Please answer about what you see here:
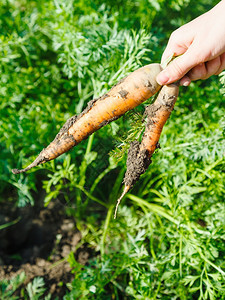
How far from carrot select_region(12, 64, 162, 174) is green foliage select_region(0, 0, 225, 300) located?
0.11 m

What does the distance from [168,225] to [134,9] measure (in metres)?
1.96

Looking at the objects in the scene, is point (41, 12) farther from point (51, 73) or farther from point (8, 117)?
point (8, 117)

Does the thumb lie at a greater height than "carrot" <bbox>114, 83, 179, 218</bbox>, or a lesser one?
greater

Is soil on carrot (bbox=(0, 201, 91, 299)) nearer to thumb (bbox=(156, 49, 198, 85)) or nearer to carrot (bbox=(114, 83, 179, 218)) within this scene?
carrot (bbox=(114, 83, 179, 218))

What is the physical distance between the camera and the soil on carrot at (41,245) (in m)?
1.90

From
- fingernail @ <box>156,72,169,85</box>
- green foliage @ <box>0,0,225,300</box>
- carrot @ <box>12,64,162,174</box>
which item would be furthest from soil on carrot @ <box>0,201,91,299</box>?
fingernail @ <box>156,72,169,85</box>

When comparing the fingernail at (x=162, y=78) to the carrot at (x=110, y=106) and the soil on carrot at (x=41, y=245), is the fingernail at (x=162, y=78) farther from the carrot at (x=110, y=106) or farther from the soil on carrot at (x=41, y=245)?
the soil on carrot at (x=41, y=245)

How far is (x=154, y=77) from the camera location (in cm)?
134

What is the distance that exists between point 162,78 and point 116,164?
678 mm

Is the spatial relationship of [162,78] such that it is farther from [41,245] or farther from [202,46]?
[41,245]

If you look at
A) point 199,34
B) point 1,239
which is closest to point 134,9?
point 199,34

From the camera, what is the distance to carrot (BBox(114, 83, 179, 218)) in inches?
52.3

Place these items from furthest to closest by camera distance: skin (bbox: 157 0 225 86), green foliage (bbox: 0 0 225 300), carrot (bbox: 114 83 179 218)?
green foliage (bbox: 0 0 225 300)
carrot (bbox: 114 83 179 218)
skin (bbox: 157 0 225 86)

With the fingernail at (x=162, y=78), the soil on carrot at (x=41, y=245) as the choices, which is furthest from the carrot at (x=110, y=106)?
the soil on carrot at (x=41, y=245)
